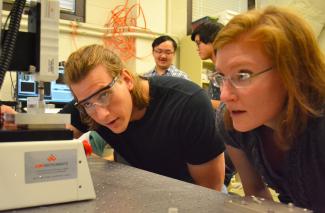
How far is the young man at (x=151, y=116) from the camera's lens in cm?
112

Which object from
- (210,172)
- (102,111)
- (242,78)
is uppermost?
(242,78)

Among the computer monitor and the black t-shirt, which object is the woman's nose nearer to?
the black t-shirt

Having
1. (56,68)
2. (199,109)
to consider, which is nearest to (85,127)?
(199,109)

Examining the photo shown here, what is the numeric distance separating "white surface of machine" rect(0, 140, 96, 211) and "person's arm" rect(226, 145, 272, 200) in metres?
0.54

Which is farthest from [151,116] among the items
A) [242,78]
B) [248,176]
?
[242,78]

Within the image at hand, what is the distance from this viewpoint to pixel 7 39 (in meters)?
0.75

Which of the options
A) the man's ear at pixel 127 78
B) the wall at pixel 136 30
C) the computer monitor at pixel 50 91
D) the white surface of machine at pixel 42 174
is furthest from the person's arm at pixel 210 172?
the wall at pixel 136 30

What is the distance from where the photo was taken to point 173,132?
4.09 feet

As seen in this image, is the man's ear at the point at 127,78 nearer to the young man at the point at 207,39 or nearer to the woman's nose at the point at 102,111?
the woman's nose at the point at 102,111

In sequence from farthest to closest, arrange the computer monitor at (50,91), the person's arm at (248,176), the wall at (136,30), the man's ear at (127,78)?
the wall at (136,30), the computer monitor at (50,91), the man's ear at (127,78), the person's arm at (248,176)

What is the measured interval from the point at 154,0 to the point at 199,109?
281cm

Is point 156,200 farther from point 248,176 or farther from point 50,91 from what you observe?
point 50,91

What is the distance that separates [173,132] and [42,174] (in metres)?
0.63

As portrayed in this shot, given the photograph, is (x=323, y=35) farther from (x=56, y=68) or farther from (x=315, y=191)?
(x=56, y=68)
